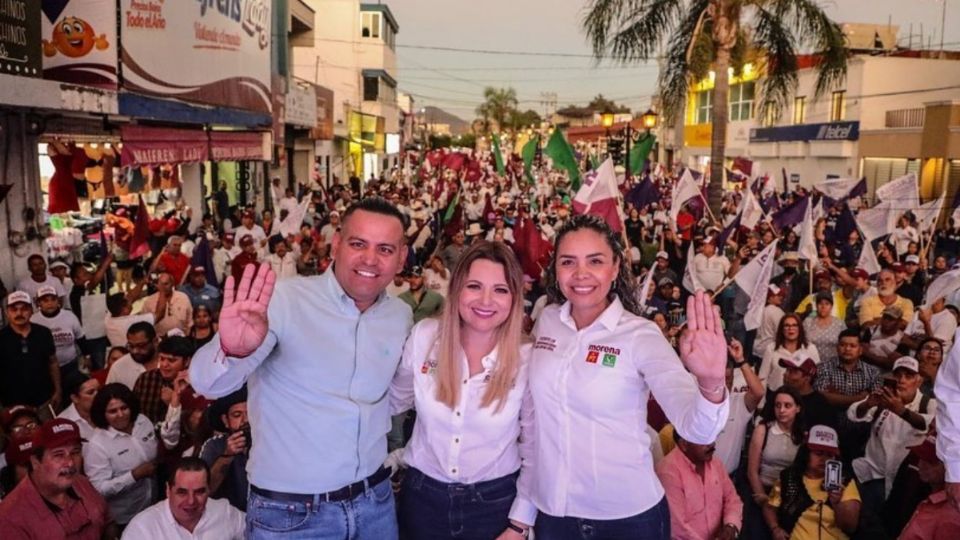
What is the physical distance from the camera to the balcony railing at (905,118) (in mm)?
29125

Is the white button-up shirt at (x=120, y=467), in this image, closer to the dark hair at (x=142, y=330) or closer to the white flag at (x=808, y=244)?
the dark hair at (x=142, y=330)

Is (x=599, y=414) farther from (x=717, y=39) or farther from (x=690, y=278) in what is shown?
(x=717, y=39)

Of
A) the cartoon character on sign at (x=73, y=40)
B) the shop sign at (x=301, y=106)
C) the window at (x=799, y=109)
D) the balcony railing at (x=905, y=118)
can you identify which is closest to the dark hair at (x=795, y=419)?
the cartoon character on sign at (x=73, y=40)

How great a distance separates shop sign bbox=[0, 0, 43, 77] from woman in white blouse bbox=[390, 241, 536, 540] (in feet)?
20.8

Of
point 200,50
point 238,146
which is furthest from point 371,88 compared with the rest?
point 200,50

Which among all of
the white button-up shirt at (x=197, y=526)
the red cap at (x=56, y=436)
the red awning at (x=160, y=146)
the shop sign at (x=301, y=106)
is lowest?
the white button-up shirt at (x=197, y=526)

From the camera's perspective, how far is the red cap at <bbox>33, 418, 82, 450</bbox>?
434 centimetres

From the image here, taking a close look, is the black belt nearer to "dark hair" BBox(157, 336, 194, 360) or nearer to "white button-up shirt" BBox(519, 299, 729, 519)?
"white button-up shirt" BBox(519, 299, 729, 519)

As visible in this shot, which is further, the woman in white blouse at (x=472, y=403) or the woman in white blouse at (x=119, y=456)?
the woman in white blouse at (x=119, y=456)

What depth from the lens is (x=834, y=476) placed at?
4.90 meters

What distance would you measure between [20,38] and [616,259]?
7.14 m

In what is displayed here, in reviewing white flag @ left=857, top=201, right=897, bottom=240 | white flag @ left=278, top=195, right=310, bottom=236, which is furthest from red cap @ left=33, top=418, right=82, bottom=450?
white flag @ left=857, top=201, right=897, bottom=240

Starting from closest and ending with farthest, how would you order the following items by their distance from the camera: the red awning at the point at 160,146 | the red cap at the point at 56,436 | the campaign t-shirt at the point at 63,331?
the red cap at the point at 56,436
the campaign t-shirt at the point at 63,331
the red awning at the point at 160,146

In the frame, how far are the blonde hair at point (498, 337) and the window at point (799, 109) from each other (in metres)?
38.0
